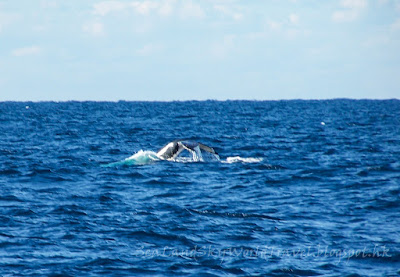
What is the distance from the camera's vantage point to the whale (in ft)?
82.9

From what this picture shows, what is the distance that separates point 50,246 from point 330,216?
7.35 m

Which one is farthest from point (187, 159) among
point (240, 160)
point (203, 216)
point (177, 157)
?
point (203, 216)

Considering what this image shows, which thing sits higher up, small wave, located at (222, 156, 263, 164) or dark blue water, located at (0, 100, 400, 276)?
small wave, located at (222, 156, 263, 164)

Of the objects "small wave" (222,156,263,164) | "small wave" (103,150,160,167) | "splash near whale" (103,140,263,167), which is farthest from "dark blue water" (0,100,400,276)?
"small wave" (103,150,160,167)

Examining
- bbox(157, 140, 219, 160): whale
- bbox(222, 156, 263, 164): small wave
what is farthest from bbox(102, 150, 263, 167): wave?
bbox(157, 140, 219, 160): whale

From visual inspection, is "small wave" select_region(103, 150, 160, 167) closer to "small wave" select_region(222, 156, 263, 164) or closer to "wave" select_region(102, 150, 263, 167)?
"wave" select_region(102, 150, 263, 167)

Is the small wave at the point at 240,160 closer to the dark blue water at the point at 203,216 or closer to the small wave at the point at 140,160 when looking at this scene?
the dark blue water at the point at 203,216

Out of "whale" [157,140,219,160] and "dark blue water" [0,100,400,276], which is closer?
"dark blue water" [0,100,400,276]

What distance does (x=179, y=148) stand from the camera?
26.4 m

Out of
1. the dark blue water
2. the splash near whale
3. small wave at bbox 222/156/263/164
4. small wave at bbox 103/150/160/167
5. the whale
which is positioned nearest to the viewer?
the dark blue water

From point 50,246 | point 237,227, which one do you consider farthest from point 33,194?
point 237,227

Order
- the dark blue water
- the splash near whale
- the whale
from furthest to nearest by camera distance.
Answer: the splash near whale, the whale, the dark blue water

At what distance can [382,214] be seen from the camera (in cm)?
1569

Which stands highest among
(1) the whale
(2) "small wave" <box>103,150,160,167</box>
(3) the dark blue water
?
(1) the whale
